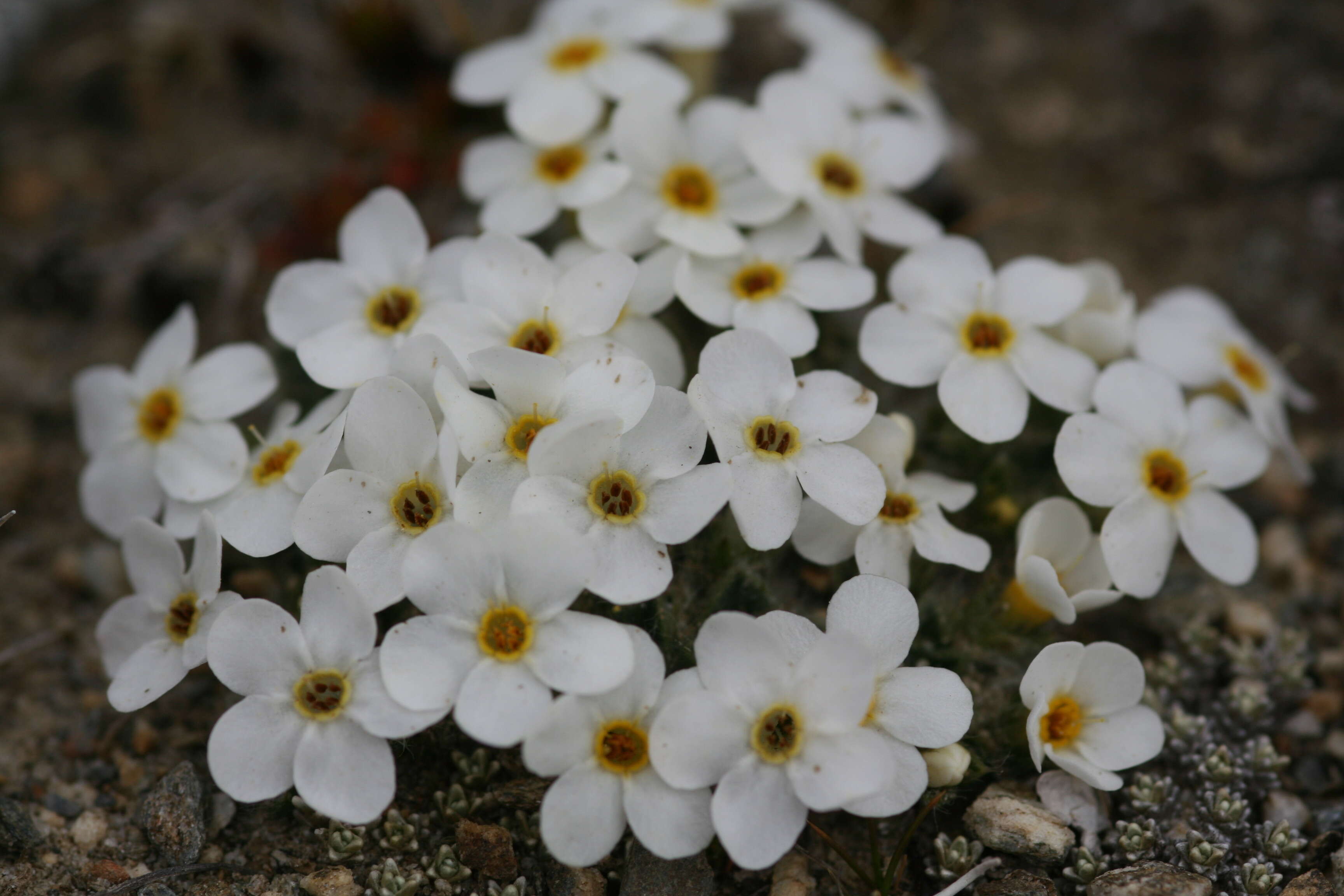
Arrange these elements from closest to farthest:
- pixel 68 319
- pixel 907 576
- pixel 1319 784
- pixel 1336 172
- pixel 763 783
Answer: pixel 763 783 < pixel 907 576 < pixel 1319 784 < pixel 68 319 < pixel 1336 172

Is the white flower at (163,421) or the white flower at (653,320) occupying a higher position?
the white flower at (653,320)

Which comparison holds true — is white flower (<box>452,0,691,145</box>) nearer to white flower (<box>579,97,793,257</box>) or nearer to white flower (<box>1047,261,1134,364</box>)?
white flower (<box>579,97,793,257</box>)

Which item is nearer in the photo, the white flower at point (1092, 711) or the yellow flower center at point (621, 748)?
the yellow flower center at point (621, 748)

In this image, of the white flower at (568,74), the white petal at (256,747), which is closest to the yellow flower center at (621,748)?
the white petal at (256,747)

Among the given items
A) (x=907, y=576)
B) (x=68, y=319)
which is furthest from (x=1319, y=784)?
(x=68, y=319)

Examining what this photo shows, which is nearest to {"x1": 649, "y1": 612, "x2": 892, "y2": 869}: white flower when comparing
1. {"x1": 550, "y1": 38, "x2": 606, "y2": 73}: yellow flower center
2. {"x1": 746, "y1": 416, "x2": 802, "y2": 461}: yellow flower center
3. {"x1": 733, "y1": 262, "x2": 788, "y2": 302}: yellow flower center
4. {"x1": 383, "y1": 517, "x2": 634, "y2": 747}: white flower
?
{"x1": 383, "y1": 517, "x2": 634, "y2": 747}: white flower

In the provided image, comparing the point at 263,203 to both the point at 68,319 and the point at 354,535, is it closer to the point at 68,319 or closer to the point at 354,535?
the point at 68,319

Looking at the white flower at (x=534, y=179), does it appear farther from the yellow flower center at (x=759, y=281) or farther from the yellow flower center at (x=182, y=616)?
the yellow flower center at (x=182, y=616)
